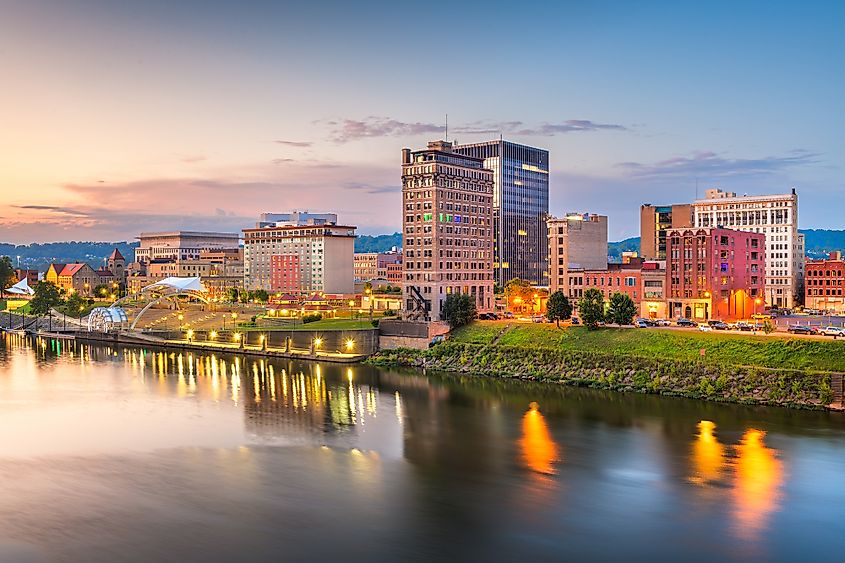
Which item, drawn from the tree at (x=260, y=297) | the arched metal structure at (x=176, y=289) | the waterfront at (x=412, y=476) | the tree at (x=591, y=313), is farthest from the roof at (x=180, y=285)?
the tree at (x=591, y=313)

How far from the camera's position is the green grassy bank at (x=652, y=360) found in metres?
58.2

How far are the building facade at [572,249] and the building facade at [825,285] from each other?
2899cm

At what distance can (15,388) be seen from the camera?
229 feet

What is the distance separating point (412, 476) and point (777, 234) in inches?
3765

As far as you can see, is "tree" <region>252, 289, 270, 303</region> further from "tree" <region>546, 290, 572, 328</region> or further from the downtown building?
"tree" <region>546, 290, 572, 328</region>

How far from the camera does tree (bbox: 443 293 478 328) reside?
87.8m

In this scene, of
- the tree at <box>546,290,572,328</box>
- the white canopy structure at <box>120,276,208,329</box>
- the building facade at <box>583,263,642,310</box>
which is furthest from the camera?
the white canopy structure at <box>120,276,208,329</box>

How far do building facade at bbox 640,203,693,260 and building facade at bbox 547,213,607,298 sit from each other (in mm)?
57932

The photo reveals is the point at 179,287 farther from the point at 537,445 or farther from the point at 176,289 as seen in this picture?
the point at 537,445

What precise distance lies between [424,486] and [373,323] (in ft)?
169

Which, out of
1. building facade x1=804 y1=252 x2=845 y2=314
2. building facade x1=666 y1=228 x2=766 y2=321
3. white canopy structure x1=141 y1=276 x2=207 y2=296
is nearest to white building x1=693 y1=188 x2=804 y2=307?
building facade x1=804 y1=252 x2=845 y2=314

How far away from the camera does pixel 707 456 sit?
44.1 metres

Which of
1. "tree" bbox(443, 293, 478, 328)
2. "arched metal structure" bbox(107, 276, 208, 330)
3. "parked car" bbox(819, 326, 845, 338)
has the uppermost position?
"arched metal structure" bbox(107, 276, 208, 330)

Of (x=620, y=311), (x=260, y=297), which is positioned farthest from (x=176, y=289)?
(x=620, y=311)
